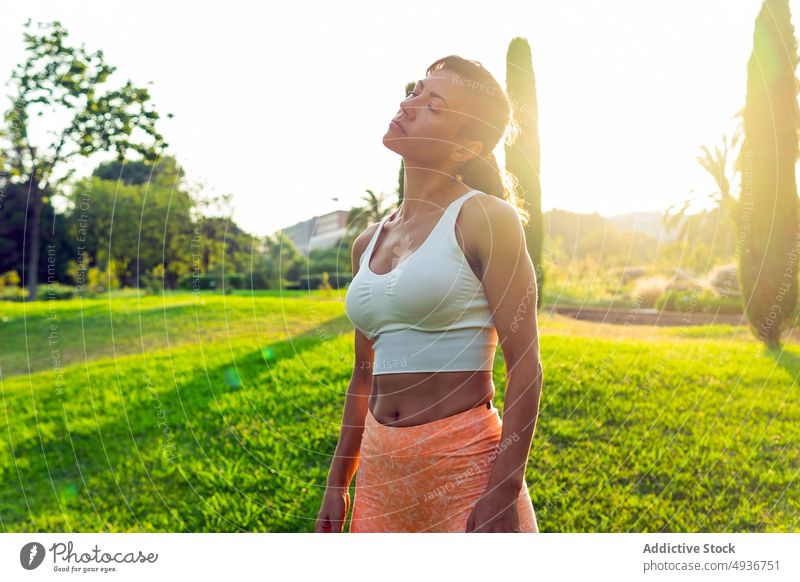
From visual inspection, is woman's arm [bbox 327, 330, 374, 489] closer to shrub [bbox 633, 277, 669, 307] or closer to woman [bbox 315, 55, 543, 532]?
woman [bbox 315, 55, 543, 532]

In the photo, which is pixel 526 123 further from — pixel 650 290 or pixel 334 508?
pixel 650 290

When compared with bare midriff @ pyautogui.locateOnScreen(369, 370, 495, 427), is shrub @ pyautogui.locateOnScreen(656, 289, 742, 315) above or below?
below

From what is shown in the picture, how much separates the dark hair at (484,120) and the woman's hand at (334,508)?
48.8 inches

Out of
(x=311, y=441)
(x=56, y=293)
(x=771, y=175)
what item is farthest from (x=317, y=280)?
(x=56, y=293)

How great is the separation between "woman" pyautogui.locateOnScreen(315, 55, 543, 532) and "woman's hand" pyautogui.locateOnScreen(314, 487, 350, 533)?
185 mm

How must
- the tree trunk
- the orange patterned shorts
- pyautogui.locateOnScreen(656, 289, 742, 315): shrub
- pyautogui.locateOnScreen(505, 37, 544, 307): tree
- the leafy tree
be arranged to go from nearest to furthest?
the orange patterned shorts
pyautogui.locateOnScreen(505, 37, 544, 307): tree
the tree trunk
pyautogui.locateOnScreen(656, 289, 742, 315): shrub
the leafy tree

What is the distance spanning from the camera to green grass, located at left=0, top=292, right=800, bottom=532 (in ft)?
19.8

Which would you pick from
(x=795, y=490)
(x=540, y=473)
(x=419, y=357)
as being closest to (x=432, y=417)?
(x=419, y=357)

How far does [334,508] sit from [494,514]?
80cm

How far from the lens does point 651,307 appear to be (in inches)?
886

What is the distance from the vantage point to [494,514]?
86.0 inches

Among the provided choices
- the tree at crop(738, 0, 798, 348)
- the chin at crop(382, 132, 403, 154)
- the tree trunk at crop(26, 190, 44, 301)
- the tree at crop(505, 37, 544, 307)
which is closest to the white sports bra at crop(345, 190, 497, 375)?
the chin at crop(382, 132, 403, 154)

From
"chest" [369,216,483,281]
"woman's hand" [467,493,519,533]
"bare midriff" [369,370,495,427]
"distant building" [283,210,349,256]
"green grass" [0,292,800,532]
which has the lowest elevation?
"green grass" [0,292,800,532]
